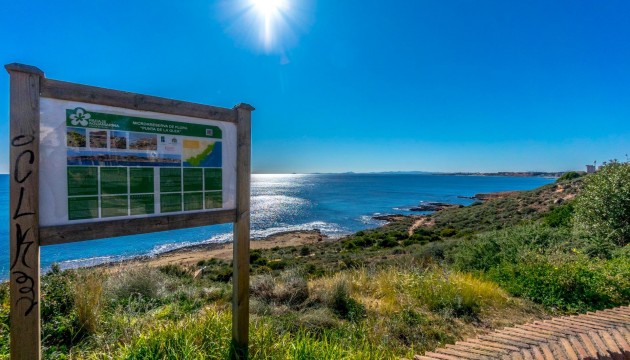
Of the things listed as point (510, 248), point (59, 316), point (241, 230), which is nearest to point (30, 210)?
point (241, 230)

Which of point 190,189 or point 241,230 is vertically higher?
point 190,189


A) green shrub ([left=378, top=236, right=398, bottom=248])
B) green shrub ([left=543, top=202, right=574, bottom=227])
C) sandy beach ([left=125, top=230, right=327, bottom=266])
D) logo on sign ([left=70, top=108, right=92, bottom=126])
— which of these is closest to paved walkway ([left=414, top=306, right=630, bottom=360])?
logo on sign ([left=70, top=108, right=92, bottom=126])

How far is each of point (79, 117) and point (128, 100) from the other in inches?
14.0

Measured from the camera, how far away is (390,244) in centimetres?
2228

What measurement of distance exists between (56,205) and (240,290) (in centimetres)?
174

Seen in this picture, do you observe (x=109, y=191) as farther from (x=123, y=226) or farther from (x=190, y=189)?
(x=190, y=189)

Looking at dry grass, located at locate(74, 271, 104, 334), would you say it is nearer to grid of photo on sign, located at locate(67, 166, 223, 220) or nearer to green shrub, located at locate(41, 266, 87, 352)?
green shrub, located at locate(41, 266, 87, 352)

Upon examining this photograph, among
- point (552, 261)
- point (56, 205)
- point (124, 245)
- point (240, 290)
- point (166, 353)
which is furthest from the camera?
point (124, 245)

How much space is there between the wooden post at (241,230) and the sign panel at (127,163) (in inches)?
3.6

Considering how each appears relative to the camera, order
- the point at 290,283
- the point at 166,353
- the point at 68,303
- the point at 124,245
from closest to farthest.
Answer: the point at 166,353
the point at 68,303
the point at 290,283
the point at 124,245

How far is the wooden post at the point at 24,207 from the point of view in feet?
6.20

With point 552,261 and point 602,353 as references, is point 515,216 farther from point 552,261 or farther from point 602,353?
point 602,353

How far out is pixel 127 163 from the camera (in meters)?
2.34

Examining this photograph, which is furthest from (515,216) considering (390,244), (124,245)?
(124,245)
